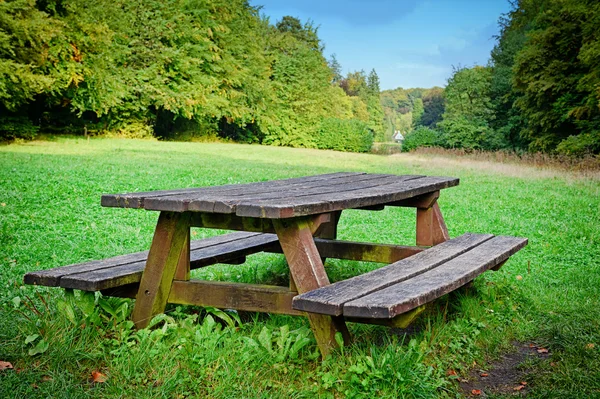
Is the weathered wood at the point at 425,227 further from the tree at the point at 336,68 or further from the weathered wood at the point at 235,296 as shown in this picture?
the tree at the point at 336,68

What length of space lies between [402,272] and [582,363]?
45.3 inches

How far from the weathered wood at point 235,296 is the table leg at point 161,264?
0.29 ft

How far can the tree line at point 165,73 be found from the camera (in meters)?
22.5

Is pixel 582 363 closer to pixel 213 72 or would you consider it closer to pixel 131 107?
pixel 131 107

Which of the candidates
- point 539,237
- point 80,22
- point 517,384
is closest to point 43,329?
point 517,384

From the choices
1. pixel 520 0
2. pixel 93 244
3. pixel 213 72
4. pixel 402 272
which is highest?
pixel 520 0

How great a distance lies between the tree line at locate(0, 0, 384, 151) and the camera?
22484mm

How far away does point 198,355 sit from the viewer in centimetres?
314

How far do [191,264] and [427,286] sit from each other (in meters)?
1.71

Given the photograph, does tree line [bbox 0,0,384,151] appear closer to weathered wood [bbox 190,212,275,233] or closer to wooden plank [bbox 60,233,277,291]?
Result: wooden plank [bbox 60,233,277,291]

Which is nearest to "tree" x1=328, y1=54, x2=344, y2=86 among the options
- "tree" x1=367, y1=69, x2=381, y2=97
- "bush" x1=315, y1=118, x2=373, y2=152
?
"tree" x1=367, y1=69, x2=381, y2=97

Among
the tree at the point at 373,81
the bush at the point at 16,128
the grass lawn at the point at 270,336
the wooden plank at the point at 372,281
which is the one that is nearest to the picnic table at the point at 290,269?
the wooden plank at the point at 372,281

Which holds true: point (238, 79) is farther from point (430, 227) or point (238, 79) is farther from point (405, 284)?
point (405, 284)

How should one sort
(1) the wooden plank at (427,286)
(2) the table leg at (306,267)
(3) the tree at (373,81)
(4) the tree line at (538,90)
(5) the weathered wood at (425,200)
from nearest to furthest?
(1) the wooden plank at (427,286)
(2) the table leg at (306,267)
(5) the weathered wood at (425,200)
(4) the tree line at (538,90)
(3) the tree at (373,81)
